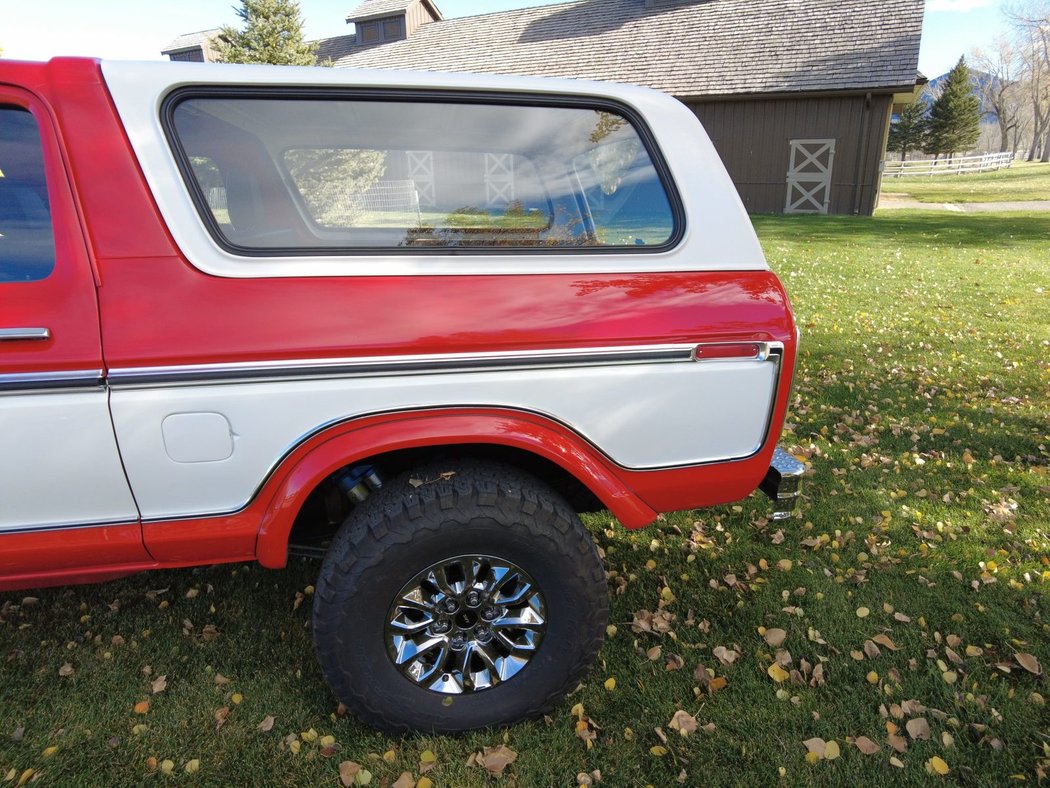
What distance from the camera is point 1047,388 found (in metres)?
5.35

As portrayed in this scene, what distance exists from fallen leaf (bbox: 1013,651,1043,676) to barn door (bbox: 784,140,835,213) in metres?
18.9

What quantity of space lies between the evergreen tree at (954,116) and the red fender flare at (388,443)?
5645 cm

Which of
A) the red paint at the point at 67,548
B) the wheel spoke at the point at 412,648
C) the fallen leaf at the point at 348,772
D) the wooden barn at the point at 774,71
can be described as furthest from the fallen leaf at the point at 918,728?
the wooden barn at the point at 774,71

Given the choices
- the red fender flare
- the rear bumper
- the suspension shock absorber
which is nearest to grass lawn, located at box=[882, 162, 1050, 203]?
the rear bumper

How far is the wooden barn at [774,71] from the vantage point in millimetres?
18125

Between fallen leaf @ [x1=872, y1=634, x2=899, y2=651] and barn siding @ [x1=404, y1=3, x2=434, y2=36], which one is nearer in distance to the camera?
fallen leaf @ [x1=872, y1=634, x2=899, y2=651]

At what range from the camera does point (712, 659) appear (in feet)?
8.66

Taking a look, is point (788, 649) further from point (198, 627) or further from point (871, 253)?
point (871, 253)

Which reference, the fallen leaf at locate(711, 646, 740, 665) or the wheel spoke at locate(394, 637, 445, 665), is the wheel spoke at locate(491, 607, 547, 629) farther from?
the fallen leaf at locate(711, 646, 740, 665)

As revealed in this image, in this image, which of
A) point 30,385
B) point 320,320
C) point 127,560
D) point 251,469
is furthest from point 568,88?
point 127,560

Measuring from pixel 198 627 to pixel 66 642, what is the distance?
48cm

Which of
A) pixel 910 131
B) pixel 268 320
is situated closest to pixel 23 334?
pixel 268 320

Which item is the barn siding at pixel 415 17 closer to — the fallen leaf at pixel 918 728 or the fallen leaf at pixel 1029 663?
the fallen leaf at pixel 1029 663

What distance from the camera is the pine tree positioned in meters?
22.1
